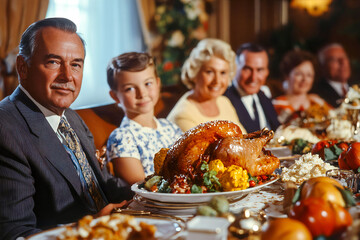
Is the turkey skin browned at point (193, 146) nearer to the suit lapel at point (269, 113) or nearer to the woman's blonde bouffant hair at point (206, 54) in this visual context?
the woman's blonde bouffant hair at point (206, 54)

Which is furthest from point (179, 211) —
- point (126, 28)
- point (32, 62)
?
point (126, 28)

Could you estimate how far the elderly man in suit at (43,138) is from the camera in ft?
4.43

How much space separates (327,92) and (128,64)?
3.46m

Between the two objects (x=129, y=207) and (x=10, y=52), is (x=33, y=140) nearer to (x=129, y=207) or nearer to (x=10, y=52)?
(x=129, y=207)

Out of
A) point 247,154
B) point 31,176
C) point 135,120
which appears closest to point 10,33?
point 135,120

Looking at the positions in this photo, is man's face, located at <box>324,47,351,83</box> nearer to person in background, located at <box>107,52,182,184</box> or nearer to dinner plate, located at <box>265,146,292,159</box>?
dinner plate, located at <box>265,146,292,159</box>

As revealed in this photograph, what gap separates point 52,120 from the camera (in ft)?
5.26

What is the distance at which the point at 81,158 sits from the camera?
1691 mm

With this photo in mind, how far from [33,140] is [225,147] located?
69cm

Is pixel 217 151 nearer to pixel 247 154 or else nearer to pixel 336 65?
pixel 247 154

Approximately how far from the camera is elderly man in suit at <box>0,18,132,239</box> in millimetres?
1350

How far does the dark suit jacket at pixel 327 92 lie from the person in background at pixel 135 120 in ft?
10.5

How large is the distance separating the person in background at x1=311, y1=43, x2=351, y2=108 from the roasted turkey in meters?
3.81

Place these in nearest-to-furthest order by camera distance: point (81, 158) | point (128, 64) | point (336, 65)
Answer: point (81, 158), point (128, 64), point (336, 65)
